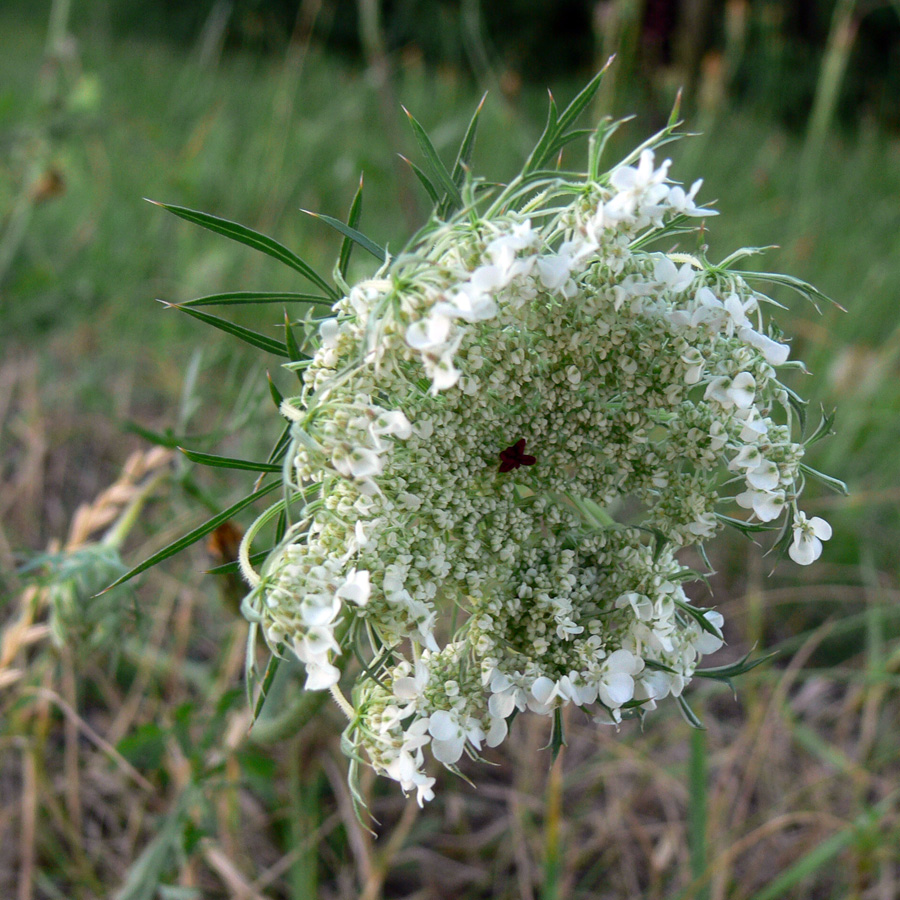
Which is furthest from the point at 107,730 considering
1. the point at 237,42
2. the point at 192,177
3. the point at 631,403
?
the point at 237,42

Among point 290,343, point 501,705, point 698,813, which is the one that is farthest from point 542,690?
point 698,813

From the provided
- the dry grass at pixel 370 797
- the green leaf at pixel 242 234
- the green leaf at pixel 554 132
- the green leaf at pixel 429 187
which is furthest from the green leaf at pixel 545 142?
the dry grass at pixel 370 797

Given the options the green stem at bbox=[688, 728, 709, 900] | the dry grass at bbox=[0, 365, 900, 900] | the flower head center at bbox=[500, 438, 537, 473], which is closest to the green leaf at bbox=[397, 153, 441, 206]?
the flower head center at bbox=[500, 438, 537, 473]

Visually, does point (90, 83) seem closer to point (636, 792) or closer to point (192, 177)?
point (192, 177)

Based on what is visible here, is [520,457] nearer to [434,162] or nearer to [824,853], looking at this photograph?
[434,162]

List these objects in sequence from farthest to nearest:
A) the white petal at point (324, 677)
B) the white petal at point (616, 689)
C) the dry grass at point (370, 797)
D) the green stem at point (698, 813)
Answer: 1. the dry grass at point (370, 797)
2. the green stem at point (698, 813)
3. the white petal at point (616, 689)
4. the white petal at point (324, 677)

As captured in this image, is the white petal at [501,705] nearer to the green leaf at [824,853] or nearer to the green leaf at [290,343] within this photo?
the green leaf at [290,343]
